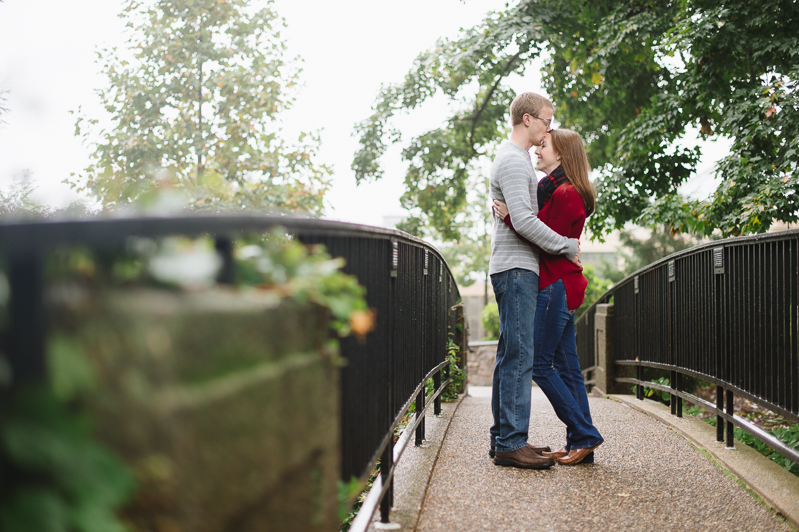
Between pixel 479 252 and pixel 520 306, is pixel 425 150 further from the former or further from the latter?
pixel 479 252

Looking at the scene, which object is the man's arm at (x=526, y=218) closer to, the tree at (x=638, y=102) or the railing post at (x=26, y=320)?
the railing post at (x=26, y=320)

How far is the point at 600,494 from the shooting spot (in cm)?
282

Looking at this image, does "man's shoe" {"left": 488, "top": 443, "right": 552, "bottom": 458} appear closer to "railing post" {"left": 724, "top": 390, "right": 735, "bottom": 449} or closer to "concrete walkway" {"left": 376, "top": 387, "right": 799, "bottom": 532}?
"concrete walkway" {"left": 376, "top": 387, "right": 799, "bottom": 532}

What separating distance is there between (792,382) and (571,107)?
38.7ft

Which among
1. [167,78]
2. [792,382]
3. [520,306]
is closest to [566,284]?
[520,306]

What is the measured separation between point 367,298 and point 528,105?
188 centimetres

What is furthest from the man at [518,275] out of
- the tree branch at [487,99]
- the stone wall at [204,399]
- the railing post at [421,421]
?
the tree branch at [487,99]

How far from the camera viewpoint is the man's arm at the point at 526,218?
3.11 meters

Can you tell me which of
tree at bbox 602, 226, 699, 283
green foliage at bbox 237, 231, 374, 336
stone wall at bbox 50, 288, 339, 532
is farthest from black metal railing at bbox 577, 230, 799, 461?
tree at bbox 602, 226, 699, 283

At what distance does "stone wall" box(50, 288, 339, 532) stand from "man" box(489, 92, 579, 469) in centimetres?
205

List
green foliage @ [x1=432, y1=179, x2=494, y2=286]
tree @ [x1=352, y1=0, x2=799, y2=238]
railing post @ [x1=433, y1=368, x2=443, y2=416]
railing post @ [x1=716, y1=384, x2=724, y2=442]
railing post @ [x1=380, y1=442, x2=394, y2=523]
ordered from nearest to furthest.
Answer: railing post @ [x1=380, y1=442, x2=394, y2=523] < railing post @ [x1=716, y1=384, x2=724, y2=442] < railing post @ [x1=433, y1=368, x2=443, y2=416] < tree @ [x1=352, y1=0, x2=799, y2=238] < green foliage @ [x1=432, y1=179, x2=494, y2=286]

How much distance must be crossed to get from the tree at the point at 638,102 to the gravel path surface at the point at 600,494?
3.67m

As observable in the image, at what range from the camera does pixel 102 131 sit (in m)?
15.2

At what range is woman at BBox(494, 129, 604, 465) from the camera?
127 inches
